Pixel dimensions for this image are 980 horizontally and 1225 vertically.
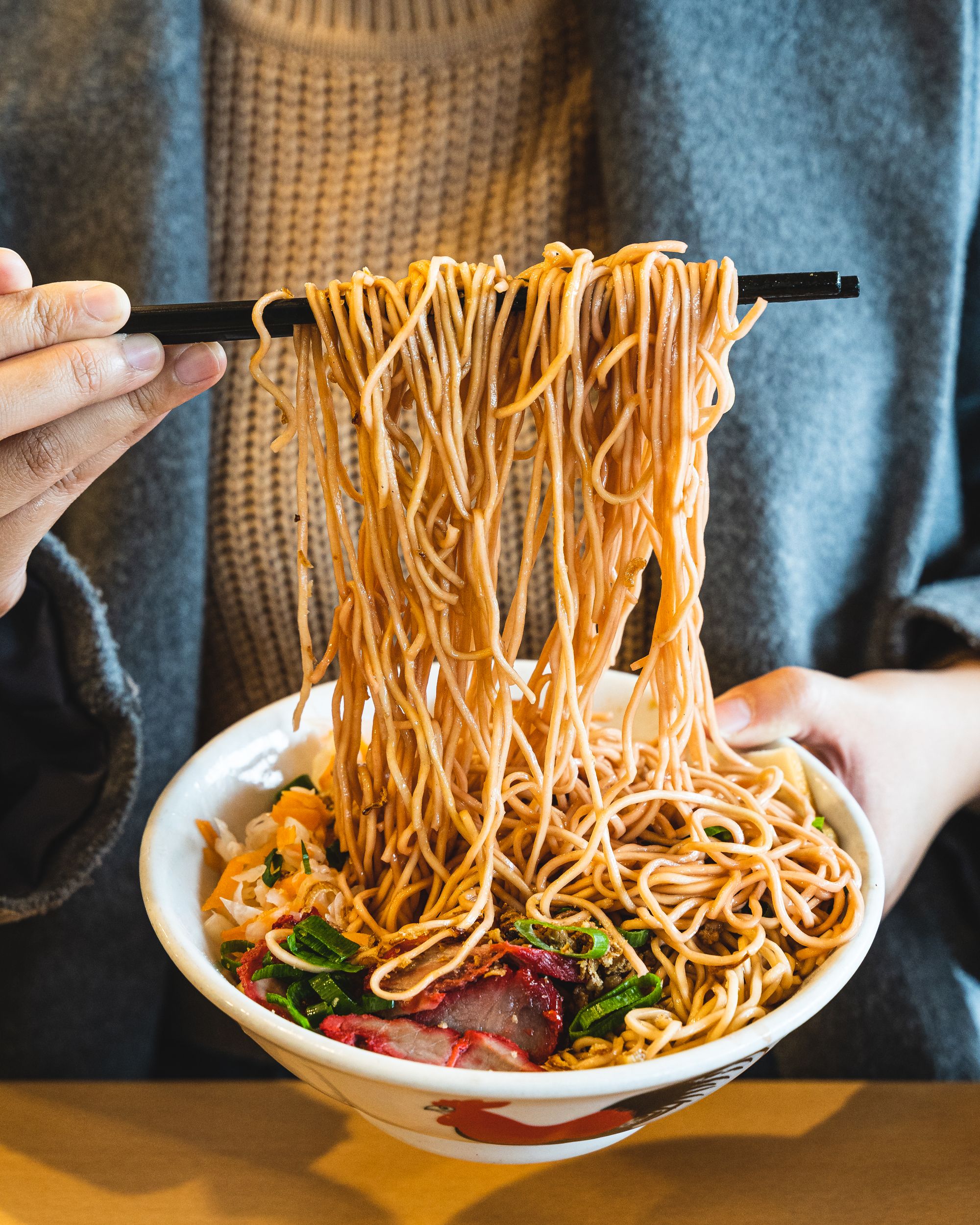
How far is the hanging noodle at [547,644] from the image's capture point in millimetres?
659

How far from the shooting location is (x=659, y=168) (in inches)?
43.2

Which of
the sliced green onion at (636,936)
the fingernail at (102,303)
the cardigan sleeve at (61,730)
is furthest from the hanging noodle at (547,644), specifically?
the cardigan sleeve at (61,730)

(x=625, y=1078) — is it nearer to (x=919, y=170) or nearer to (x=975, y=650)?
(x=975, y=650)

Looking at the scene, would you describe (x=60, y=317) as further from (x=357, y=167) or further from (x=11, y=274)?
(x=357, y=167)

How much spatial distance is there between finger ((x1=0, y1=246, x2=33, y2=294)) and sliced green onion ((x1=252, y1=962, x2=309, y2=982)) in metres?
0.52

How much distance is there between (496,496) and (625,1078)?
41 centimetres

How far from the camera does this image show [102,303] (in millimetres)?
610

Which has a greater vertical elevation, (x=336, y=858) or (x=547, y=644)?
(x=547, y=644)

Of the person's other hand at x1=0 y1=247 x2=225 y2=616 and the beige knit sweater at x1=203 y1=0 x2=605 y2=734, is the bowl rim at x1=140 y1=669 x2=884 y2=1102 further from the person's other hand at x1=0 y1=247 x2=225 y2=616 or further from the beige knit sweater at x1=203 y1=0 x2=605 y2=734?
the beige knit sweater at x1=203 y1=0 x2=605 y2=734

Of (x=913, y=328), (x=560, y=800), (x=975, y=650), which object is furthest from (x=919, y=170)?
(x=560, y=800)

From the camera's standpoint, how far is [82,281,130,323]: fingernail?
61cm

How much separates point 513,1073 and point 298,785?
0.40m

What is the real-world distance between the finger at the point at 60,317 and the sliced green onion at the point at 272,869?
17.3 inches

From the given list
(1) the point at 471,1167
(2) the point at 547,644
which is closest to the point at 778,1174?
(1) the point at 471,1167
